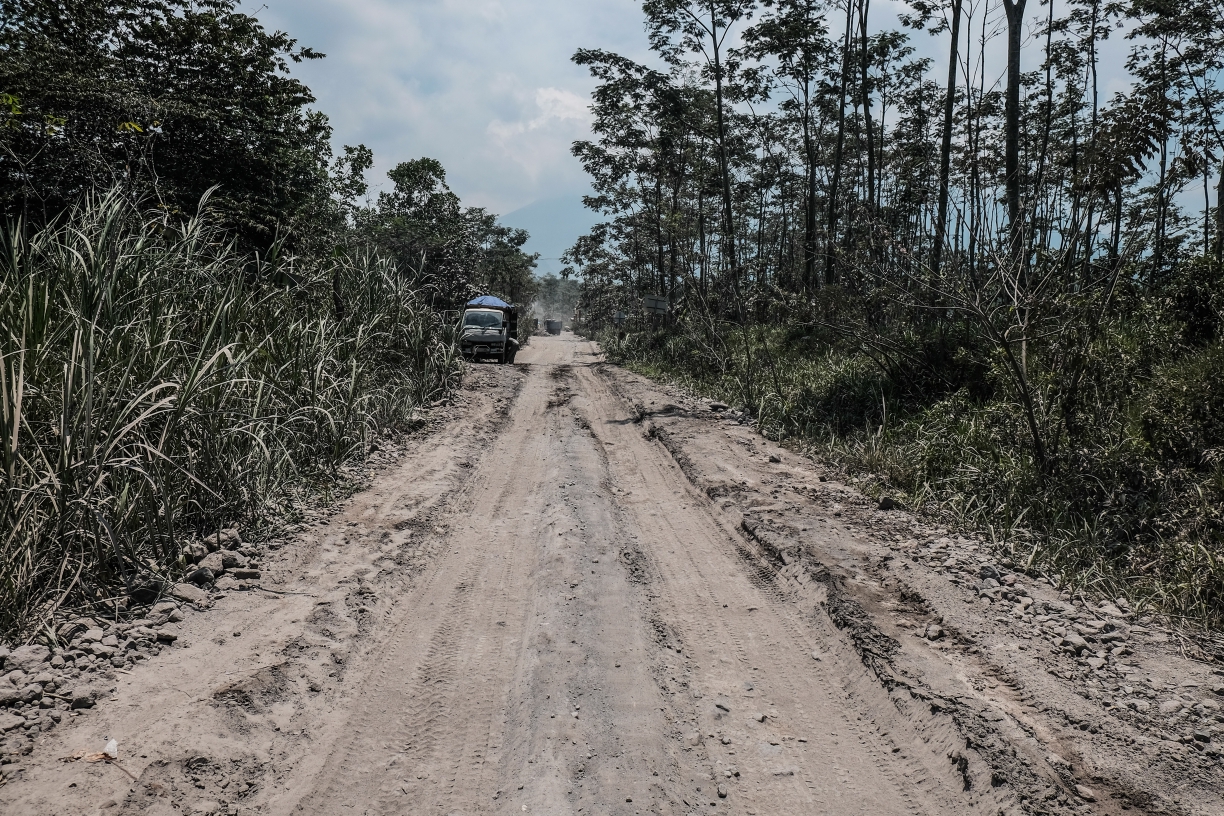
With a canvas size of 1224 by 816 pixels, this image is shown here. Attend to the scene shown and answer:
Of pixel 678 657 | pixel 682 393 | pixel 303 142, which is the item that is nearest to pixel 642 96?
pixel 303 142

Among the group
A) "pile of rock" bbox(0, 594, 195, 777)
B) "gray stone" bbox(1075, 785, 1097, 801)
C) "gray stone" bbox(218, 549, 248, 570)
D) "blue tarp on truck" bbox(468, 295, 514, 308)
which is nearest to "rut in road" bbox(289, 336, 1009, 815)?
"gray stone" bbox(1075, 785, 1097, 801)

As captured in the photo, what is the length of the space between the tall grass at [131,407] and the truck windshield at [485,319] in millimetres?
14804

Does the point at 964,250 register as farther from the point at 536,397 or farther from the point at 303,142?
the point at 303,142

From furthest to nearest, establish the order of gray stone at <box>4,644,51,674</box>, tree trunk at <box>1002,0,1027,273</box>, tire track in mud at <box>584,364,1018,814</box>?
1. tree trunk at <box>1002,0,1027,273</box>
2. gray stone at <box>4,644,51,674</box>
3. tire track in mud at <box>584,364,1018,814</box>

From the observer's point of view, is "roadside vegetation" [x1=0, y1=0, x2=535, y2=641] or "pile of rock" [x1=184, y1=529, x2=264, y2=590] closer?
"roadside vegetation" [x1=0, y1=0, x2=535, y2=641]

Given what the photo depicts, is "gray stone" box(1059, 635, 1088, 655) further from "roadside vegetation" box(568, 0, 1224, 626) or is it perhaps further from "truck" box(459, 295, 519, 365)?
"truck" box(459, 295, 519, 365)

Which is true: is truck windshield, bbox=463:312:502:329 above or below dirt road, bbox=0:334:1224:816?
above

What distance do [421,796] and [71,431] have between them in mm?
2658

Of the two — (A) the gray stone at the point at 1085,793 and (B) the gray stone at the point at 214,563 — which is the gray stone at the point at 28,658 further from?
(A) the gray stone at the point at 1085,793

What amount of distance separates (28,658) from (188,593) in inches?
33.9

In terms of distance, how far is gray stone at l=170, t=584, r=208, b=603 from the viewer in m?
3.67

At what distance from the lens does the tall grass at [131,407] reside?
10.9 ft

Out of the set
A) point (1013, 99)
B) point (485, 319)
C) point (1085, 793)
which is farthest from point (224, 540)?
point (485, 319)

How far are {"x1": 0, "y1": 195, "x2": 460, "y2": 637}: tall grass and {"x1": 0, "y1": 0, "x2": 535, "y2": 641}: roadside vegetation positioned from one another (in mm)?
17
